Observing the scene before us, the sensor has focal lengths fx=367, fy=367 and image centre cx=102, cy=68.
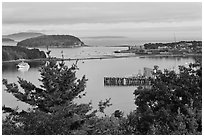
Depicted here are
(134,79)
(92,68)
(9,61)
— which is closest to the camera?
(9,61)

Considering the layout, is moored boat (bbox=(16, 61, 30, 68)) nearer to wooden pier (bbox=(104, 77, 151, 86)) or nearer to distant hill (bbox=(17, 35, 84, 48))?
distant hill (bbox=(17, 35, 84, 48))

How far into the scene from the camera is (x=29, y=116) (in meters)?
3.47

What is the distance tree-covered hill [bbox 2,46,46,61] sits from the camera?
4137 millimetres

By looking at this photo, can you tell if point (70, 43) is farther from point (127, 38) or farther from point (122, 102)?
point (122, 102)

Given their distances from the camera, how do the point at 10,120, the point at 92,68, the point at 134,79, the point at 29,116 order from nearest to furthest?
1. the point at 29,116
2. the point at 10,120
3. the point at 92,68
4. the point at 134,79

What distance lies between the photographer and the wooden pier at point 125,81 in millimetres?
4438

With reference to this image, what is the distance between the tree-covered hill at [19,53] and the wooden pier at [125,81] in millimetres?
872

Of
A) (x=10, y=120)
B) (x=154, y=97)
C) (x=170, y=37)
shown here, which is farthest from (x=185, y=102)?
(x=10, y=120)

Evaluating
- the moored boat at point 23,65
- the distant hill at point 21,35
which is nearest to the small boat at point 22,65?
the moored boat at point 23,65

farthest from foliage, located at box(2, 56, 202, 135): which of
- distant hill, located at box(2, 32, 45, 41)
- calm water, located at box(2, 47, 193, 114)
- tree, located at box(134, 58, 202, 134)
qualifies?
distant hill, located at box(2, 32, 45, 41)

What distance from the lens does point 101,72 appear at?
4594mm

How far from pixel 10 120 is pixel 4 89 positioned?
53 centimetres

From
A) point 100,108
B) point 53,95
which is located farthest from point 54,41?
point 100,108

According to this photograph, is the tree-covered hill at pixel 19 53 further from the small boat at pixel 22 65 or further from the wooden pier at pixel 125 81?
the wooden pier at pixel 125 81
